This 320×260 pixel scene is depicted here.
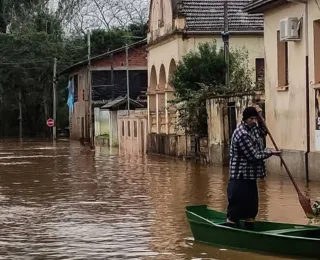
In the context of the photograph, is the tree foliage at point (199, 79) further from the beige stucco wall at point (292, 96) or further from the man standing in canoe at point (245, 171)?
the man standing in canoe at point (245, 171)

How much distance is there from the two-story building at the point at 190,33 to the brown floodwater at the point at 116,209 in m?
9.74

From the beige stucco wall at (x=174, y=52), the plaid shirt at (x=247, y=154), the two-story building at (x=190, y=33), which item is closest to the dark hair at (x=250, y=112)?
the plaid shirt at (x=247, y=154)

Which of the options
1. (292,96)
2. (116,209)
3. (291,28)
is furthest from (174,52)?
(116,209)

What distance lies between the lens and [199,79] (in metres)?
31.9

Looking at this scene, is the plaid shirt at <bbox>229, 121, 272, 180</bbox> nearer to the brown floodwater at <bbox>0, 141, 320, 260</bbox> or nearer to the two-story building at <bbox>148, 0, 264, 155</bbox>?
the brown floodwater at <bbox>0, 141, 320, 260</bbox>

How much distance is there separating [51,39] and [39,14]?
4.27m

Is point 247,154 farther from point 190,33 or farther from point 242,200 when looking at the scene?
point 190,33

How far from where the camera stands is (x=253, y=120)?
418 inches

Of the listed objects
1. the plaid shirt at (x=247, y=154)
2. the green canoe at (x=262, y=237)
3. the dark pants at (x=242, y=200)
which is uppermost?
the plaid shirt at (x=247, y=154)

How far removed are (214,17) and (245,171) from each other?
27.2 meters

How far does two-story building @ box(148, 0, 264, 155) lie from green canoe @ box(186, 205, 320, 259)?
77.9ft

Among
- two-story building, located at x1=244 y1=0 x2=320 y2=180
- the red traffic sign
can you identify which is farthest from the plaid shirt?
the red traffic sign

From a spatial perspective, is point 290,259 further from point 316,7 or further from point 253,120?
point 316,7

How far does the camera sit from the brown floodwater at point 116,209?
1083 cm
